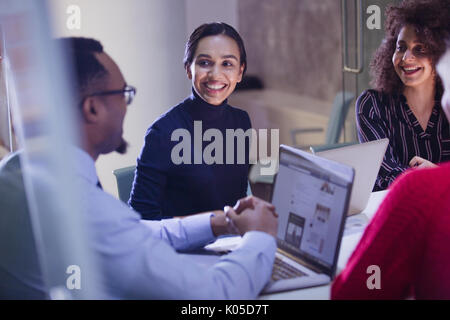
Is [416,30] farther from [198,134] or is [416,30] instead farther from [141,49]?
[141,49]

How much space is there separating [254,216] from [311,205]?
A: 0.15 metres

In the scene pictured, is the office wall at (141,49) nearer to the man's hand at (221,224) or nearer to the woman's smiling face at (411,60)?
the woman's smiling face at (411,60)

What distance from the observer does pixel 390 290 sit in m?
1.20

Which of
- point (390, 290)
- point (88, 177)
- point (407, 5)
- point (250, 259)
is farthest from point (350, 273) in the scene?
point (407, 5)

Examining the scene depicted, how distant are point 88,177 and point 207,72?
3.21ft

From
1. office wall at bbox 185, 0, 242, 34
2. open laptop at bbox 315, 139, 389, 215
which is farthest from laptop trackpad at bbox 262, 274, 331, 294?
office wall at bbox 185, 0, 242, 34

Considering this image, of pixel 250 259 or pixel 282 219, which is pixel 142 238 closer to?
pixel 250 259

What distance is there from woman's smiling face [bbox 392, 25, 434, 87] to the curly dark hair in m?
0.02

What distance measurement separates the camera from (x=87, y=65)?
1.22 metres

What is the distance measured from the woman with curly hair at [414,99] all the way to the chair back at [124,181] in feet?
3.40

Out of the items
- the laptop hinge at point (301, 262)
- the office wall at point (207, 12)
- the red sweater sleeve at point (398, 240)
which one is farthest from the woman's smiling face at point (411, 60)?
the red sweater sleeve at point (398, 240)

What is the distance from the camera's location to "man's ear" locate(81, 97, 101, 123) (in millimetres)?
1193

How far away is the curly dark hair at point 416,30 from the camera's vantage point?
241cm

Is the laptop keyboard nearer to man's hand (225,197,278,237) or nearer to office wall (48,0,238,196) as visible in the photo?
man's hand (225,197,278,237)
